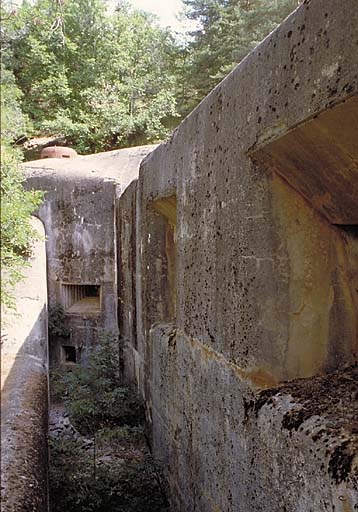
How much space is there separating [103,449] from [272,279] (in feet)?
14.1

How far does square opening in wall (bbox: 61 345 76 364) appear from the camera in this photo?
9.44 m

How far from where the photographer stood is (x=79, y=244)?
9.24 meters

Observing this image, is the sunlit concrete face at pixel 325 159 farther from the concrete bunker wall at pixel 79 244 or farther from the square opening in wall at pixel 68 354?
the square opening in wall at pixel 68 354

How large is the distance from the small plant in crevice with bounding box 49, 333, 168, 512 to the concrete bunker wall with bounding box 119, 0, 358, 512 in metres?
0.99

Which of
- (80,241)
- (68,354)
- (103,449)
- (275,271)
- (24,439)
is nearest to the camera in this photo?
(275,271)

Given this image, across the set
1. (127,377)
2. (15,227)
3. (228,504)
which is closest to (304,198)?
(15,227)

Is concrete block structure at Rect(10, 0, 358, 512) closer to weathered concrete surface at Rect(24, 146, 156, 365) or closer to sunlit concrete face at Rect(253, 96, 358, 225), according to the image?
sunlit concrete face at Rect(253, 96, 358, 225)

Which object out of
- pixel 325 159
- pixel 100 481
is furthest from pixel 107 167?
pixel 325 159

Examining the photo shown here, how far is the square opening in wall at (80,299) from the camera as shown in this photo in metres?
9.40

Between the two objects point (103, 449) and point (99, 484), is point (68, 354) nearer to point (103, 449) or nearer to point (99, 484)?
point (103, 449)

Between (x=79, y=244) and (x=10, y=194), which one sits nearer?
(x=10, y=194)

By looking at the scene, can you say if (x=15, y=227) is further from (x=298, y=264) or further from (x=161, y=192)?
(x=161, y=192)

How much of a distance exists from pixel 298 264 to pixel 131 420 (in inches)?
178

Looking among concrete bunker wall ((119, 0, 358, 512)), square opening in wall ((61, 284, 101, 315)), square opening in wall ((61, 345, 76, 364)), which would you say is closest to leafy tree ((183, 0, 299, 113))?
square opening in wall ((61, 284, 101, 315))
